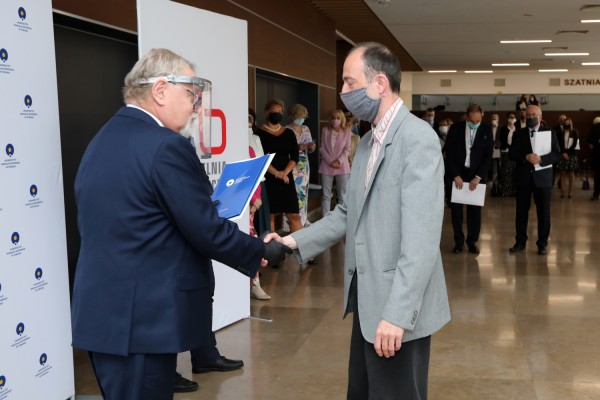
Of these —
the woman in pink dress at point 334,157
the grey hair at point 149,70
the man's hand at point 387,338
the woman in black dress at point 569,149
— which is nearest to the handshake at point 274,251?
the man's hand at point 387,338

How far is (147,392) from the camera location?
208 cm

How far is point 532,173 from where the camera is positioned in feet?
26.1

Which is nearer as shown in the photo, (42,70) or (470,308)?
(42,70)

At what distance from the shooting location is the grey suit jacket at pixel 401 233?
2146 mm

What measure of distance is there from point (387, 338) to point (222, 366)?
2314mm

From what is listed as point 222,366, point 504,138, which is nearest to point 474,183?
point 222,366

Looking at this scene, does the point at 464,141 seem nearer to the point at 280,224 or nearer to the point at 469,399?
the point at 280,224

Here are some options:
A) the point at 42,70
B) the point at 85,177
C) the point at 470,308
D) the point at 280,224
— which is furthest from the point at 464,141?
the point at 85,177

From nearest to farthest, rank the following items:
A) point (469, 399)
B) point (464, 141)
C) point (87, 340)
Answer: point (87, 340) → point (469, 399) → point (464, 141)

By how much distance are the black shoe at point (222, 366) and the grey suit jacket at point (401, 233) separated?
209 cm

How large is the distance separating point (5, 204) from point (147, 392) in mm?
1350

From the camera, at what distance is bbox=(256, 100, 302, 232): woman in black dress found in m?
6.93

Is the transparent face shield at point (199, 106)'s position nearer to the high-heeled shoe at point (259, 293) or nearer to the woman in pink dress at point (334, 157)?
the high-heeled shoe at point (259, 293)

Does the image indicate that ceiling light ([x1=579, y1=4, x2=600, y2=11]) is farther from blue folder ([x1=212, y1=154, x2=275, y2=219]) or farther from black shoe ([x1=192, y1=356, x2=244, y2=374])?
blue folder ([x1=212, y1=154, x2=275, y2=219])
